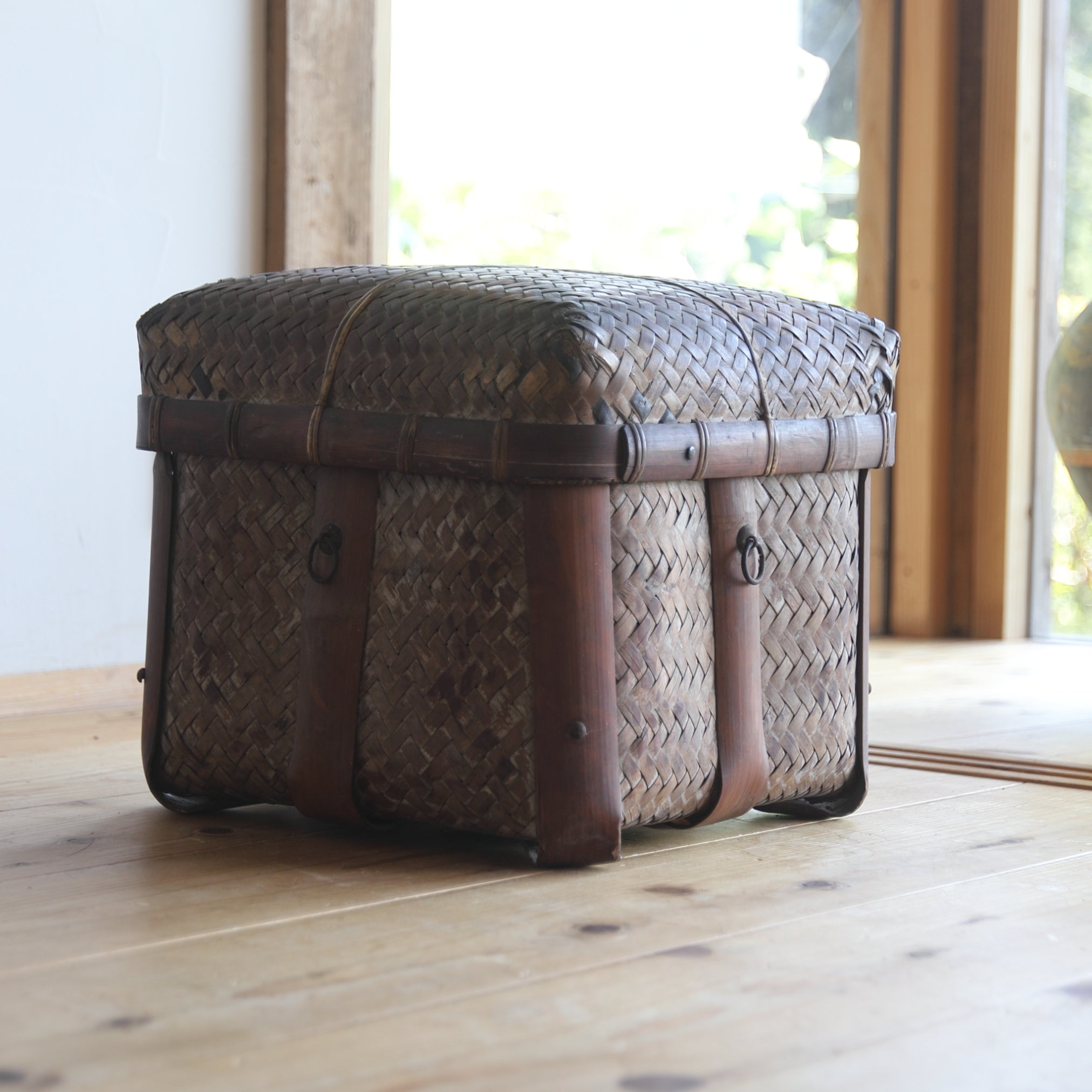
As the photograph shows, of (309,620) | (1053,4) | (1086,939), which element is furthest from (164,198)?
(1053,4)

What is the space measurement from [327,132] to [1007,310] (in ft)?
4.93

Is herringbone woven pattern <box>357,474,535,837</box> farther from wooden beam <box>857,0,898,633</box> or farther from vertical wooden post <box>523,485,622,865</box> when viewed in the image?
wooden beam <box>857,0,898,633</box>

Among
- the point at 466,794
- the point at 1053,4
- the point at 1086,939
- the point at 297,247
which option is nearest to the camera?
the point at 1086,939

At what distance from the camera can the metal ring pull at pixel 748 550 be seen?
1.24 metres

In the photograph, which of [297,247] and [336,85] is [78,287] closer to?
[297,247]

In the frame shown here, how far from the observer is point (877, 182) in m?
3.11

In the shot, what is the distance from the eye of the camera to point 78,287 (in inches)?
75.0

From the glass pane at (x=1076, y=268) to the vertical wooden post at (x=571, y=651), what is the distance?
2111mm

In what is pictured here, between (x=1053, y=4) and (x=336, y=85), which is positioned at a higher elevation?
(x=1053, y=4)

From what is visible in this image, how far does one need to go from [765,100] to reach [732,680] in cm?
220

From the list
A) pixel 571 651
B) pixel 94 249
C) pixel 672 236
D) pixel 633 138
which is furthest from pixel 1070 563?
pixel 571 651

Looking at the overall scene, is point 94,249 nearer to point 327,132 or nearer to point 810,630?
point 327,132

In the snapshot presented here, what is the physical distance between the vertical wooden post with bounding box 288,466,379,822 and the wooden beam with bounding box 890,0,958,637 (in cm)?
205

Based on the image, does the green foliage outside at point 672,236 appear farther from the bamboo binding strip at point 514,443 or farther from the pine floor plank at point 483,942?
the pine floor plank at point 483,942
